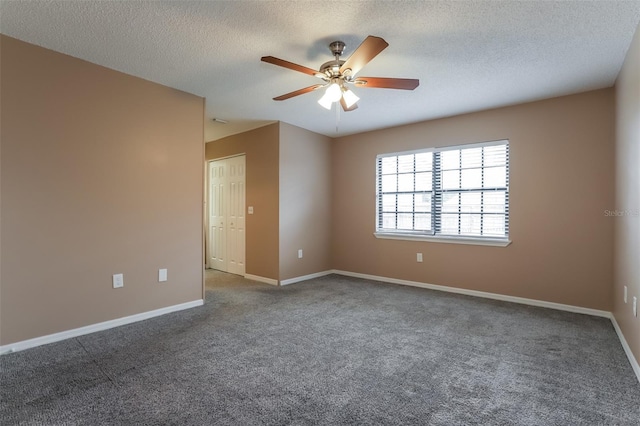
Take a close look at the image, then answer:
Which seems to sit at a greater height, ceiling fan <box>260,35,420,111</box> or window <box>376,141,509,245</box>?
ceiling fan <box>260,35,420,111</box>

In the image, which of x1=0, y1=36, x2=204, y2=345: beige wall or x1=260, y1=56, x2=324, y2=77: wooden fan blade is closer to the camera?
x1=260, y1=56, x2=324, y2=77: wooden fan blade

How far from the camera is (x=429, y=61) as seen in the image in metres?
2.87

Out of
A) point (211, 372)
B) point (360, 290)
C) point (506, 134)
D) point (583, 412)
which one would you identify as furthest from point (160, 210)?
point (506, 134)

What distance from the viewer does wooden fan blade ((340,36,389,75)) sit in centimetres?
202

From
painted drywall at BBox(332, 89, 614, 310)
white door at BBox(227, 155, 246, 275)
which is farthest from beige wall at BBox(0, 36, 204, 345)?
painted drywall at BBox(332, 89, 614, 310)

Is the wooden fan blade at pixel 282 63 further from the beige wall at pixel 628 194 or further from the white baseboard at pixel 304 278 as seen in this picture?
the white baseboard at pixel 304 278

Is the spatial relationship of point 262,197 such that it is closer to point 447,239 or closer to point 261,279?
point 261,279

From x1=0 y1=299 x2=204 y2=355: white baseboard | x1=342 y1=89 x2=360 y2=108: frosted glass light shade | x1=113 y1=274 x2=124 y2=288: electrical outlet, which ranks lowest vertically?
x1=0 y1=299 x2=204 y2=355: white baseboard

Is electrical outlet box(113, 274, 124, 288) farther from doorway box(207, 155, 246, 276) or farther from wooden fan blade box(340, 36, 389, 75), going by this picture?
wooden fan blade box(340, 36, 389, 75)

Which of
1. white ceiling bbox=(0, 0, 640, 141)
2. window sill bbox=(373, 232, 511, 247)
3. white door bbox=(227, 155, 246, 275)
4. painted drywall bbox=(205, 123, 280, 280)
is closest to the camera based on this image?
white ceiling bbox=(0, 0, 640, 141)

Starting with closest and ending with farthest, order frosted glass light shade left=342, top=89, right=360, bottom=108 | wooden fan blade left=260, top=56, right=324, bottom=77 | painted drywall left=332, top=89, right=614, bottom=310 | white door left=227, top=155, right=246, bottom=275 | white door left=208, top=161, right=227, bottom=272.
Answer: wooden fan blade left=260, top=56, right=324, bottom=77 → frosted glass light shade left=342, top=89, right=360, bottom=108 → painted drywall left=332, top=89, right=614, bottom=310 → white door left=227, top=155, right=246, bottom=275 → white door left=208, top=161, right=227, bottom=272

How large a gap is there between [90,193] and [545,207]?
4.84 metres

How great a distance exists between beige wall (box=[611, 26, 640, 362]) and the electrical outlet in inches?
165

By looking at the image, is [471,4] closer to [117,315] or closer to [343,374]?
[343,374]
